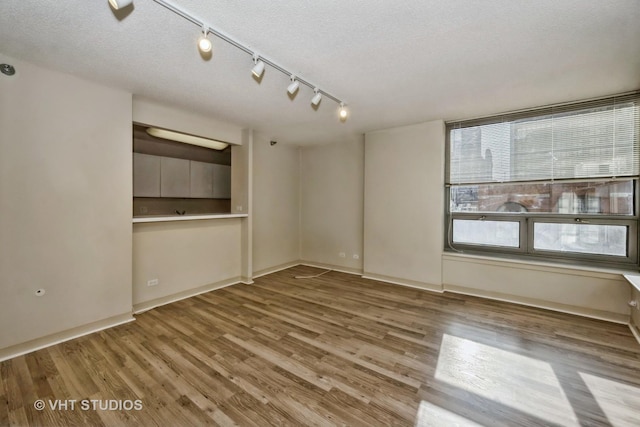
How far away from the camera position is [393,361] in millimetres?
2137

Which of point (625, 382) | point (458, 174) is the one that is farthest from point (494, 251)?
point (625, 382)

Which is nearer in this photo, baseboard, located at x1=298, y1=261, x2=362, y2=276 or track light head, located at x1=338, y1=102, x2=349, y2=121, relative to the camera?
track light head, located at x1=338, y1=102, x2=349, y2=121

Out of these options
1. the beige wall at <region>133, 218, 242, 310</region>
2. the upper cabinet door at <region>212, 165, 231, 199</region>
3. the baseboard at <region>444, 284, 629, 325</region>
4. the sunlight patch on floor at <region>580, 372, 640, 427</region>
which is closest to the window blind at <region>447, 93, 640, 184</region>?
the baseboard at <region>444, 284, 629, 325</region>

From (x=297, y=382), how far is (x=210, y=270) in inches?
102

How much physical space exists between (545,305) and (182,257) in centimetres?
487

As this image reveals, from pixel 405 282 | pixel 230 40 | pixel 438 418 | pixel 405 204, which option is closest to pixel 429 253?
pixel 405 282

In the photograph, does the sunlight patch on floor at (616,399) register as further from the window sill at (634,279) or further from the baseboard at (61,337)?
the baseboard at (61,337)

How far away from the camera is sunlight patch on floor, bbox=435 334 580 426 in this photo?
166 cm

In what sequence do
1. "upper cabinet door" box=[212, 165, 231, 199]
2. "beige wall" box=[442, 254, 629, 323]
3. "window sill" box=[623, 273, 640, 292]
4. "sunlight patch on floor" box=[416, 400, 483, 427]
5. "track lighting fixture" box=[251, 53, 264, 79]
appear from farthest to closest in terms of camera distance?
1. "upper cabinet door" box=[212, 165, 231, 199]
2. "beige wall" box=[442, 254, 629, 323]
3. "window sill" box=[623, 273, 640, 292]
4. "track lighting fixture" box=[251, 53, 264, 79]
5. "sunlight patch on floor" box=[416, 400, 483, 427]

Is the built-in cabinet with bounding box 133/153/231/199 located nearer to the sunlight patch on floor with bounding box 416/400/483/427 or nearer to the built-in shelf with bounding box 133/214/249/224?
the built-in shelf with bounding box 133/214/249/224

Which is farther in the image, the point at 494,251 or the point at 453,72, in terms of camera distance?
the point at 494,251

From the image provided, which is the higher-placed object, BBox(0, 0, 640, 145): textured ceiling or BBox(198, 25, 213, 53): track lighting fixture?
BBox(0, 0, 640, 145): textured ceiling

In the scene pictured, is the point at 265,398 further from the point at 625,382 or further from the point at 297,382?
the point at 625,382

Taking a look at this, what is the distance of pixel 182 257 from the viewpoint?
359 centimetres
